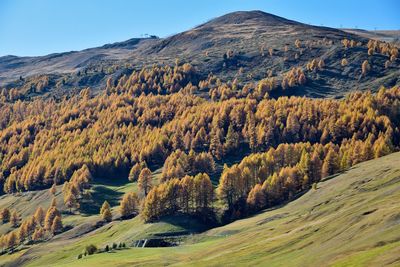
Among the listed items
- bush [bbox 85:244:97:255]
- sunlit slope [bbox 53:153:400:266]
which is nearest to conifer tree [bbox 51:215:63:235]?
sunlit slope [bbox 53:153:400:266]

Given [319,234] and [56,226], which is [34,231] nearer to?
[56,226]

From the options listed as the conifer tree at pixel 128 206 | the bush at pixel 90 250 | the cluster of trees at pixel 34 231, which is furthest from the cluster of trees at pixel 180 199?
the cluster of trees at pixel 34 231

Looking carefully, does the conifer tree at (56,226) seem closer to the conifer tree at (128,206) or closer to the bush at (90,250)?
the conifer tree at (128,206)

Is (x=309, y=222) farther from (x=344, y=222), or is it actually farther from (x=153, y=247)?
(x=153, y=247)

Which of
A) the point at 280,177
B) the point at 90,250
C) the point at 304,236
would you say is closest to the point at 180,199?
the point at 280,177

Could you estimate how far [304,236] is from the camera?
334 ft

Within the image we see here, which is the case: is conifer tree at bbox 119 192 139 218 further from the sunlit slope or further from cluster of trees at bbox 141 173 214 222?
the sunlit slope

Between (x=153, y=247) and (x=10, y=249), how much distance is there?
7047cm

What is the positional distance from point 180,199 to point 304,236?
7940 cm

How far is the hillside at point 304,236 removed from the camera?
8288 centimetres

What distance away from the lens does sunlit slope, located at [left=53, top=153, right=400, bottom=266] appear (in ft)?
267

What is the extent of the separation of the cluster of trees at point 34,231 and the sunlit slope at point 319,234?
39.3 m

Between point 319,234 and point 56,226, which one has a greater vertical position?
point 319,234

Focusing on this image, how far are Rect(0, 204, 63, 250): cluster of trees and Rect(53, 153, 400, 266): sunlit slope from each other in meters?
39.3
